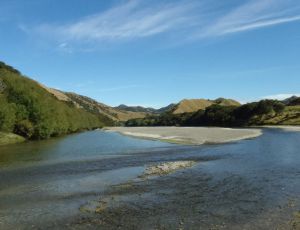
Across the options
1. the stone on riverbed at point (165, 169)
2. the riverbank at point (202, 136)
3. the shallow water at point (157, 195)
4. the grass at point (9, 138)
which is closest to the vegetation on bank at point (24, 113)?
the grass at point (9, 138)

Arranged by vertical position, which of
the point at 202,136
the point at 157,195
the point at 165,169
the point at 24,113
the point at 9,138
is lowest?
the point at 157,195

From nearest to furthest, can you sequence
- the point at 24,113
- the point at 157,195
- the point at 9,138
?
the point at 157,195, the point at 9,138, the point at 24,113

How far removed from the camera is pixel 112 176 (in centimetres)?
4384

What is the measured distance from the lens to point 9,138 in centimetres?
10062

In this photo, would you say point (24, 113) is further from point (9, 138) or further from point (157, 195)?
point (157, 195)

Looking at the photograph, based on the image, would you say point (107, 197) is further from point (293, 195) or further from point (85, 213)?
point (293, 195)

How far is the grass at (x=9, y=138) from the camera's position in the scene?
3834 inches

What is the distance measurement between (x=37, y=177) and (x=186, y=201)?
20.3m

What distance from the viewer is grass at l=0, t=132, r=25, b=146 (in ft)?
319

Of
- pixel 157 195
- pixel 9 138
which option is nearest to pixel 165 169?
pixel 157 195

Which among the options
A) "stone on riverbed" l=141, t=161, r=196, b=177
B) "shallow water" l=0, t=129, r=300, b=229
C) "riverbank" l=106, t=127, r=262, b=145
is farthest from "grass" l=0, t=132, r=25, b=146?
"stone on riverbed" l=141, t=161, r=196, b=177

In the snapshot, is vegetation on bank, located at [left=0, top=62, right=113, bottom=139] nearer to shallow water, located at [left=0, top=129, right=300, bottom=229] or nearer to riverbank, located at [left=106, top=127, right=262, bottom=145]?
riverbank, located at [left=106, top=127, right=262, bottom=145]

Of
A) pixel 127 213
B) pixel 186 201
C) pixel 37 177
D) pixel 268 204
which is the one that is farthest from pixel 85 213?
pixel 37 177

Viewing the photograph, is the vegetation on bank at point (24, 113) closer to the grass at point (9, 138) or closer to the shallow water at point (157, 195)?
the grass at point (9, 138)
